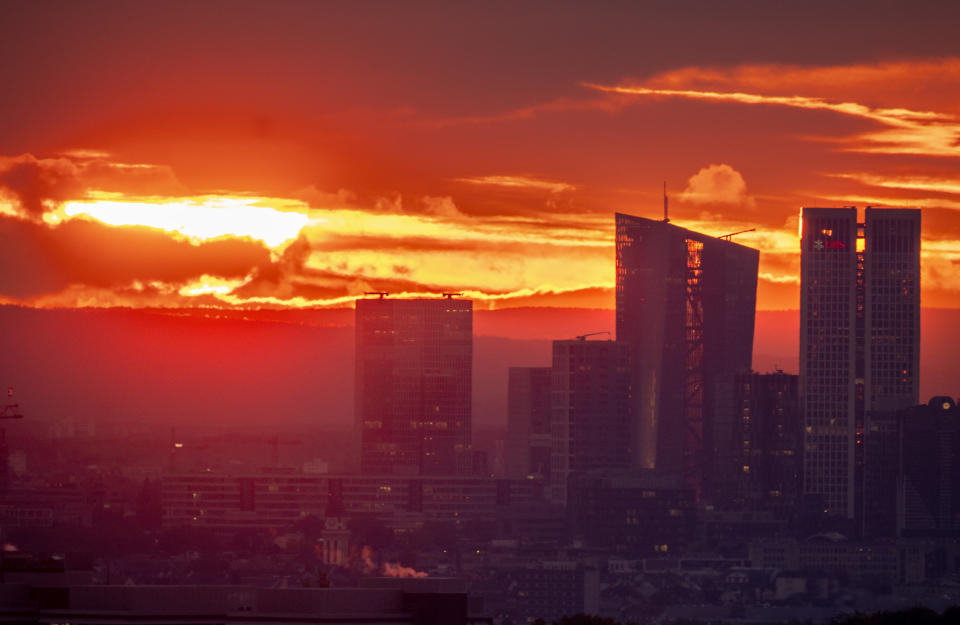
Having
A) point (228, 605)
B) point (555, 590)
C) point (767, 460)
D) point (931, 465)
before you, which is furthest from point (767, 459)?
point (228, 605)

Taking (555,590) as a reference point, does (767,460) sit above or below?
above

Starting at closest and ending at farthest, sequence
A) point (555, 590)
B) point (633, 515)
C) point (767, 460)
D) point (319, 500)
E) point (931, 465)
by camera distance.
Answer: point (555, 590), point (633, 515), point (931, 465), point (319, 500), point (767, 460)

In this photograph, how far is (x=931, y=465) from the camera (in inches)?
7569

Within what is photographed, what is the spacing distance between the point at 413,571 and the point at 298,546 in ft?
56.0

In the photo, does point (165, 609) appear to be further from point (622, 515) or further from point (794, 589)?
point (622, 515)

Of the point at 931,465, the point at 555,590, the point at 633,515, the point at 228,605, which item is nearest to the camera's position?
the point at 228,605

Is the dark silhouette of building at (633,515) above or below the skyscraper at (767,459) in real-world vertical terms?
below

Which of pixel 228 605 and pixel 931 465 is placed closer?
pixel 228 605

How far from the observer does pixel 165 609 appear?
168ft

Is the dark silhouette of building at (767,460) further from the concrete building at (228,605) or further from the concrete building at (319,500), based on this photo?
the concrete building at (228,605)

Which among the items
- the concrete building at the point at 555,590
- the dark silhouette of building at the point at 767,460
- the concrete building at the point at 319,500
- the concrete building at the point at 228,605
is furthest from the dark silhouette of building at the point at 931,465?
the concrete building at the point at 228,605

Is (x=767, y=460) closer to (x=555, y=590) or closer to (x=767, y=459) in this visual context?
(x=767, y=459)

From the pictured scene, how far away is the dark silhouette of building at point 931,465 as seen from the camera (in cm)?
19071

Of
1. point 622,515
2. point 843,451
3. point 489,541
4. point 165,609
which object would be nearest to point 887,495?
point 843,451
